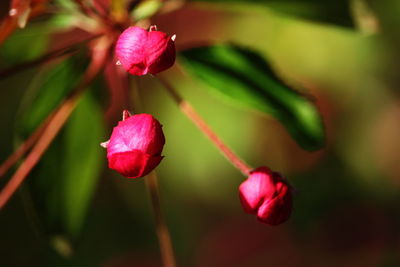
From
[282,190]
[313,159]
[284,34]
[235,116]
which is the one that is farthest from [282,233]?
[282,190]

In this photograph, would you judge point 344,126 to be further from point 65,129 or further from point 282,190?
point 282,190

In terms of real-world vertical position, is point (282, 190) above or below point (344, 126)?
below

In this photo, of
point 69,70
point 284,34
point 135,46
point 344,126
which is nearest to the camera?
point 135,46

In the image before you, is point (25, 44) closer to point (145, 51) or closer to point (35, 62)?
point (35, 62)

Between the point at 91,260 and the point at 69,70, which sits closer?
the point at 69,70

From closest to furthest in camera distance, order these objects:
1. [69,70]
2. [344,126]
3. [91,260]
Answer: [69,70] → [344,126] → [91,260]

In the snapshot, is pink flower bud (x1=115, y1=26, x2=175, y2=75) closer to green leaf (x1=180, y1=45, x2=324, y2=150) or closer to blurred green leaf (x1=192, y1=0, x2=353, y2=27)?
green leaf (x1=180, y1=45, x2=324, y2=150)

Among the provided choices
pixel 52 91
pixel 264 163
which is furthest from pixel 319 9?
pixel 264 163

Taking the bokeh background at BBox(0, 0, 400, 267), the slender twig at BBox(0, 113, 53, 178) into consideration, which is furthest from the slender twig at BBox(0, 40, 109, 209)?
the bokeh background at BBox(0, 0, 400, 267)
